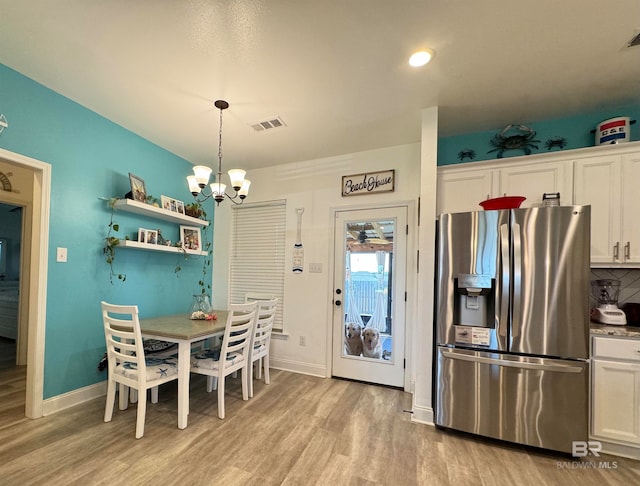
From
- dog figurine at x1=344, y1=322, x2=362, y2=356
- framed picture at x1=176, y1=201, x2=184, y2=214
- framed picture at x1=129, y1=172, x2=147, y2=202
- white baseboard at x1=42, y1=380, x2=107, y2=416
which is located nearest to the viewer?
white baseboard at x1=42, y1=380, x2=107, y2=416

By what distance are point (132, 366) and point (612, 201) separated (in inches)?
162

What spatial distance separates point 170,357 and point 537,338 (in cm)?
304

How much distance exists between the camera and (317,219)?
3.56 metres

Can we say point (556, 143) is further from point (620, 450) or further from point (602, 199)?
point (620, 450)

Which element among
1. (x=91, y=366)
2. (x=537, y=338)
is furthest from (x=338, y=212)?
(x=91, y=366)

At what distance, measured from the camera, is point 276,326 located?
371cm

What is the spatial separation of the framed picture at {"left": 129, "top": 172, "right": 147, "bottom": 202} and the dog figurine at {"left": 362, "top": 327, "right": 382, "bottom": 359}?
9.45ft

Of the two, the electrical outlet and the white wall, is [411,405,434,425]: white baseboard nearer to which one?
the white wall

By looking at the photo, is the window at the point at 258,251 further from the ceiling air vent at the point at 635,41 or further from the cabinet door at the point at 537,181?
the ceiling air vent at the point at 635,41

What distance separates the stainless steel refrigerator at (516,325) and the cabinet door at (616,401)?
0.20m

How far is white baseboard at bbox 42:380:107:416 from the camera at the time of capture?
2309 millimetres

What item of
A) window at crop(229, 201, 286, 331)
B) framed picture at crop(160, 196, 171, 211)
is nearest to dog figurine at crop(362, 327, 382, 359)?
window at crop(229, 201, 286, 331)

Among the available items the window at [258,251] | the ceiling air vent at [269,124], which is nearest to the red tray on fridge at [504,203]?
the ceiling air vent at [269,124]

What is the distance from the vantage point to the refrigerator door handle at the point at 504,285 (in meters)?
2.09
